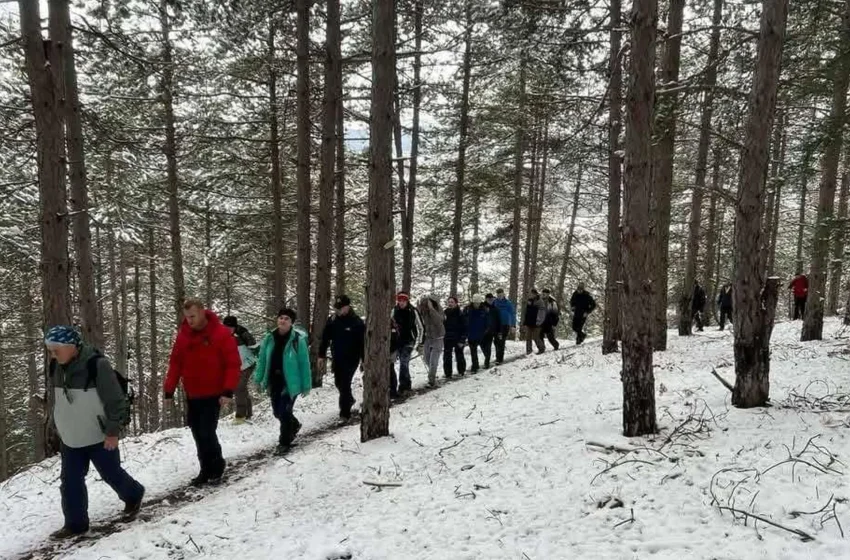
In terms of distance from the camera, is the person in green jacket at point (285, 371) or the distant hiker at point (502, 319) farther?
the distant hiker at point (502, 319)

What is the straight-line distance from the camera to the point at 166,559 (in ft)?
14.5

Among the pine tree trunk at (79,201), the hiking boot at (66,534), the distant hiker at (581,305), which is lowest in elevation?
the hiking boot at (66,534)

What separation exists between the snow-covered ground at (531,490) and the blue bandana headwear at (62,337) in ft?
5.98

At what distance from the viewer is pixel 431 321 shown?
12.1 m

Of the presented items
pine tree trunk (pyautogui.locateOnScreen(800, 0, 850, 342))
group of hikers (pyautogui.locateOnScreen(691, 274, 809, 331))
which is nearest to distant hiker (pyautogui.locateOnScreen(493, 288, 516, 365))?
pine tree trunk (pyautogui.locateOnScreen(800, 0, 850, 342))

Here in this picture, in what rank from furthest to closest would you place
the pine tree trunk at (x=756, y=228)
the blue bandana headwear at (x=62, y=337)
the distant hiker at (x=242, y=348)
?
the distant hiker at (x=242, y=348) < the pine tree trunk at (x=756, y=228) < the blue bandana headwear at (x=62, y=337)

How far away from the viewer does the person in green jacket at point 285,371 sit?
760cm

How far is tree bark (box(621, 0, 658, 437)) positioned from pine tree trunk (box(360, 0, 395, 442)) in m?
2.85

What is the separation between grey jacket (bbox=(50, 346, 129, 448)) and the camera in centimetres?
493

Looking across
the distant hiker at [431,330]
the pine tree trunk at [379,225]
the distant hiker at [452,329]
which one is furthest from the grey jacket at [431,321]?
the pine tree trunk at [379,225]

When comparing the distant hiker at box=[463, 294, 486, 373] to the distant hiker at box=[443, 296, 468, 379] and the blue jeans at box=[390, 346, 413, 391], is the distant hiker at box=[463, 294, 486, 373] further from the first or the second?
the blue jeans at box=[390, 346, 413, 391]

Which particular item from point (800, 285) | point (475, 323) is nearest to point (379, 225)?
point (475, 323)

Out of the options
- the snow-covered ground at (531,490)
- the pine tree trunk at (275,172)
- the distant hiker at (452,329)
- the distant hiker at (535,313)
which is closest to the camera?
the snow-covered ground at (531,490)

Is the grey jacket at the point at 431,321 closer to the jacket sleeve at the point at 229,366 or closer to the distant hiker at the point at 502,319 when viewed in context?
the distant hiker at the point at 502,319
